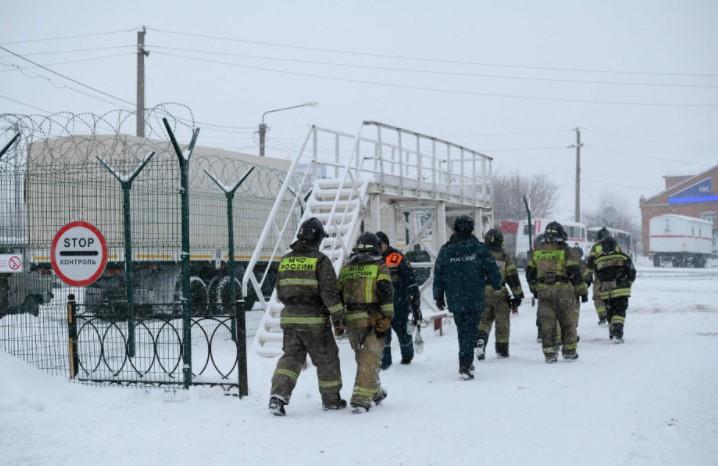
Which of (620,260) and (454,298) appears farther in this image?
(620,260)

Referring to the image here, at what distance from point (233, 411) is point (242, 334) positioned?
0.80 meters

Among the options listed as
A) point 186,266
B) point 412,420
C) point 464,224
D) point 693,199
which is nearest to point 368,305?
point 412,420

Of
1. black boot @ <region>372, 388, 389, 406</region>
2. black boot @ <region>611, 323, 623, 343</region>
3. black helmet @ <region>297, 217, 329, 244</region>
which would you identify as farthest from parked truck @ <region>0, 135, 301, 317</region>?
black boot @ <region>611, 323, 623, 343</region>

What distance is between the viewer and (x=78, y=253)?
7.55 meters

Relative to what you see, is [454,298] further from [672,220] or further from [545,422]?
[672,220]

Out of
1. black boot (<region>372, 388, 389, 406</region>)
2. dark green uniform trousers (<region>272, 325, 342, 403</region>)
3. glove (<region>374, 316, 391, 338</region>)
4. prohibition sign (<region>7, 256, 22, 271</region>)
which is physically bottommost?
black boot (<region>372, 388, 389, 406</region>)

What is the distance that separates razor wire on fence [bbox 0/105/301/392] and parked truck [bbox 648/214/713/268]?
36518 millimetres

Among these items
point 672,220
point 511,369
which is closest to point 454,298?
point 511,369

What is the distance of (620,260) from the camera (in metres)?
11.1

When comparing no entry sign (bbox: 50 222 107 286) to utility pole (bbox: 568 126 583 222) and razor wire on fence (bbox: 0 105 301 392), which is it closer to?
razor wire on fence (bbox: 0 105 301 392)

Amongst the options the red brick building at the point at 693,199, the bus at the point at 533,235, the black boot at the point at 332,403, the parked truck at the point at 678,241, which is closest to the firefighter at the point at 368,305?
the black boot at the point at 332,403

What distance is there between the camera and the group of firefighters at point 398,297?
656cm

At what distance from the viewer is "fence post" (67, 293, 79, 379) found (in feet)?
25.7

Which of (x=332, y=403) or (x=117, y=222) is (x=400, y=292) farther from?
(x=117, y=222)
